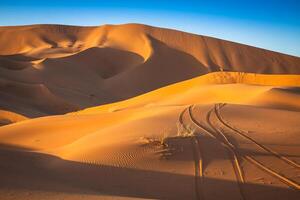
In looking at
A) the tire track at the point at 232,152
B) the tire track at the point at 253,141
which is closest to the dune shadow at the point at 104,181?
the tire track at the point at 232,152

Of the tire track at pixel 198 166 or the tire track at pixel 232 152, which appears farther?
the tire track at pixel 232 152

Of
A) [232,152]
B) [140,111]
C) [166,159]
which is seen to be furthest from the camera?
[140,111]

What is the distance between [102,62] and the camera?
5350 centimetres

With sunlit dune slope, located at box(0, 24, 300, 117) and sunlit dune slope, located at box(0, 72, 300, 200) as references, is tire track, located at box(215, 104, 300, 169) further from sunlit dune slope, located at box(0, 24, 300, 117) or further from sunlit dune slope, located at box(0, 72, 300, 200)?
sunlit dune slope, located at box(0, 24, 300, 117)

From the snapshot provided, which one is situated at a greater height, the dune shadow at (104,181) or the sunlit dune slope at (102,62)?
the sunlit dune slope at (102,62)

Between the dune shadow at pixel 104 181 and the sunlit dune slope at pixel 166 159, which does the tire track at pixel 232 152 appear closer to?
the sunlit dune slope at pixel 166 159

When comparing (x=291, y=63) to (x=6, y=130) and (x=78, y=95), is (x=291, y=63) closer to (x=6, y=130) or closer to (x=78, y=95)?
(x=78, y=95)

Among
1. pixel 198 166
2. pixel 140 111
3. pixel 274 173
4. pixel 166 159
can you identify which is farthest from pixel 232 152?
pixel 140 111

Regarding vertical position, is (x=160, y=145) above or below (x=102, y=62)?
below

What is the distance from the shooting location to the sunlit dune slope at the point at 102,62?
29.9 metres

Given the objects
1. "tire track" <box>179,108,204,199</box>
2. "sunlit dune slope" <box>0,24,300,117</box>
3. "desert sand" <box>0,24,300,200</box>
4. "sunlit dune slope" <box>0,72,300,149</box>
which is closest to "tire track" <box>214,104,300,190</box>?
"desert sand" <box>0,24,300,200</box>

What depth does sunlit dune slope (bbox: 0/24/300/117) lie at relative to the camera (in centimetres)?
2991

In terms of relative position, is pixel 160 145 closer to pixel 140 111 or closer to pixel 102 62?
pixel 140 111

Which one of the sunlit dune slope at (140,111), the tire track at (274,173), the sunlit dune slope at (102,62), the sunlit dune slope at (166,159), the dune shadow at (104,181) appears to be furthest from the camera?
the sunlit dune slope at (102,62)
